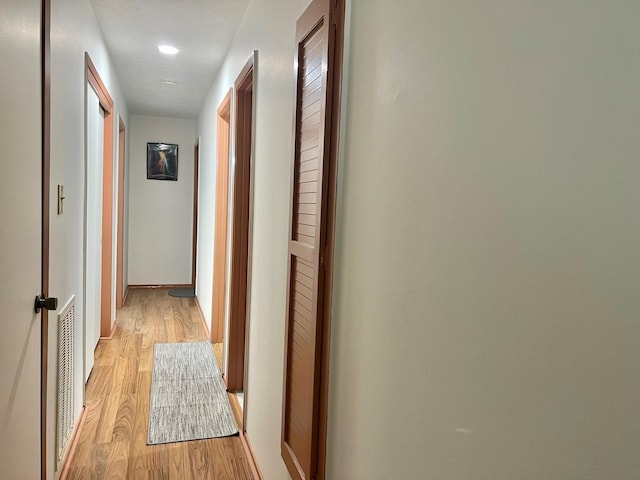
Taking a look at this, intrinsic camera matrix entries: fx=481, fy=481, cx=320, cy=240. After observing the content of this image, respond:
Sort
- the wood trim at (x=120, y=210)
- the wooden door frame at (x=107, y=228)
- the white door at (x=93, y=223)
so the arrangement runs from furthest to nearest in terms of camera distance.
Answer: the wood trim at (x=120, y=210) < the wooden door frame at (x=107, y=228) < the white door at (x=93, y=223)

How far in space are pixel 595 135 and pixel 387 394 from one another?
2.22 ft

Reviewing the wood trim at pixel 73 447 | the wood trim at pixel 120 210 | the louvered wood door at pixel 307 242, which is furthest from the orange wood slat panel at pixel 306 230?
the wood trim at pixel 120 210

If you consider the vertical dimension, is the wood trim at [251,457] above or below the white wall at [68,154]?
below

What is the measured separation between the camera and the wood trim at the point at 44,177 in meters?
1.65

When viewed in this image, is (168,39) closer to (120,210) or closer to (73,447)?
(120,210)

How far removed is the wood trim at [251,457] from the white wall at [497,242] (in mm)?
1280

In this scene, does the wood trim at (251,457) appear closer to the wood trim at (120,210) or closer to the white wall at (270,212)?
the white wall at (270,212)

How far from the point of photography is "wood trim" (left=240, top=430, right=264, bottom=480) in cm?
227

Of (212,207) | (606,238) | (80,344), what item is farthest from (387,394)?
(212,207)

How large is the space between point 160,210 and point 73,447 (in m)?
4.70

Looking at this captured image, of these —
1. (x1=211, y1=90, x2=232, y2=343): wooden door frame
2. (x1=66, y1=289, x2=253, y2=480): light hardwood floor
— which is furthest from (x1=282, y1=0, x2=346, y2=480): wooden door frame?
(x1=211, y1=90, x2=232, y2=343): wooden door frame

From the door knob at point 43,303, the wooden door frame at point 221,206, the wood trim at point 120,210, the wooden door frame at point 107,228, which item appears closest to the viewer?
the door knob at point 43,303

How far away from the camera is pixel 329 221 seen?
1325mm

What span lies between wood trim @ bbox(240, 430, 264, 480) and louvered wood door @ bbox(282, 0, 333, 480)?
2.15 ft
